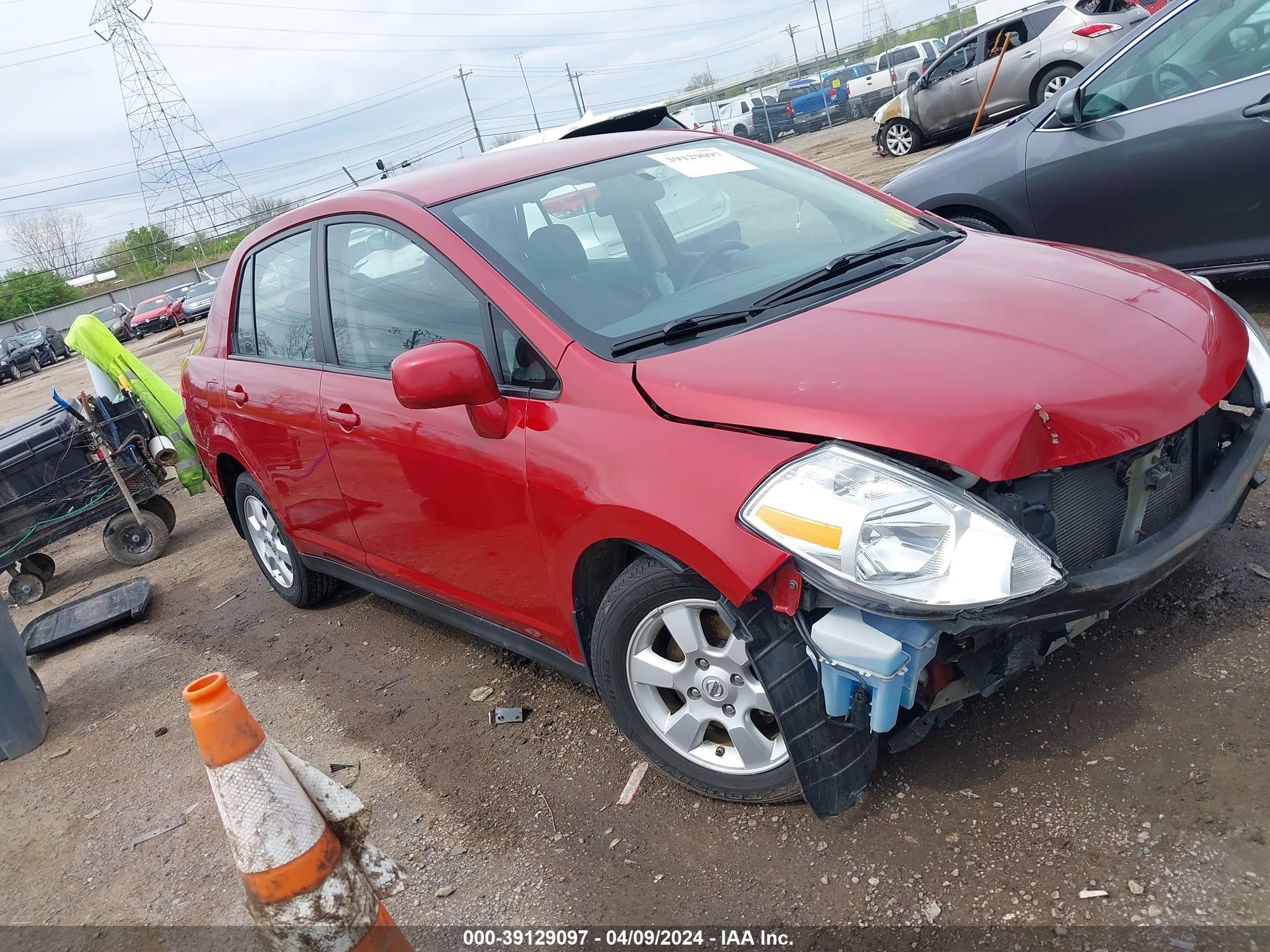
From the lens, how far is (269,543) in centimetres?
495

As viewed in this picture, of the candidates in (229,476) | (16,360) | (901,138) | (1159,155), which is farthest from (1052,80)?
(16,360)

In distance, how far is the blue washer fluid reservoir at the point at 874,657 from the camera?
6.91 ft

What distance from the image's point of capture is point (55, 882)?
3295 millimetres

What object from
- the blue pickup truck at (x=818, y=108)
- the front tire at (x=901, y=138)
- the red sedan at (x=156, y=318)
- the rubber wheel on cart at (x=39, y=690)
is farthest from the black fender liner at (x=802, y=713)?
the red sedan at (x=156, y=318)

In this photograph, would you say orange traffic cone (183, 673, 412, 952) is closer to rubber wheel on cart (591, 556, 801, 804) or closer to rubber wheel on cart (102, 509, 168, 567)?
rubber wheel on cart (591, 556, 801, 804)

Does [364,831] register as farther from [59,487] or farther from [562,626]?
[59,487]

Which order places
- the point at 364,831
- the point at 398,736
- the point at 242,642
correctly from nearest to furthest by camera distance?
the point at 364,831
the point at 398,736
the point at 242,642

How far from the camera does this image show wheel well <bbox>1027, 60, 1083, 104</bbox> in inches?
493

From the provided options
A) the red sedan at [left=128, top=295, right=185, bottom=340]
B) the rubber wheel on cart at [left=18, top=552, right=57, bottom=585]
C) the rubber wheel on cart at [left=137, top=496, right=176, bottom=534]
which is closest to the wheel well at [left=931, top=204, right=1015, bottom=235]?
the rubber wheel on cart at [left=137, top=496, right=176, bottom=534]

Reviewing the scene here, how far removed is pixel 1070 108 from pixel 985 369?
358cm

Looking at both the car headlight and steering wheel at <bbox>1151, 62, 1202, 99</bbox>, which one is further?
steering wheel at <bbox>1151, 62, 1202, 99</bbox>

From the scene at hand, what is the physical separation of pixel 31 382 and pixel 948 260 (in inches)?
1307

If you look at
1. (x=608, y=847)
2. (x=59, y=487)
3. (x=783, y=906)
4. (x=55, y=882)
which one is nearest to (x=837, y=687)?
(x=783, y=906)

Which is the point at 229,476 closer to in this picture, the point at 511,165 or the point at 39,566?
the point at 511,165
